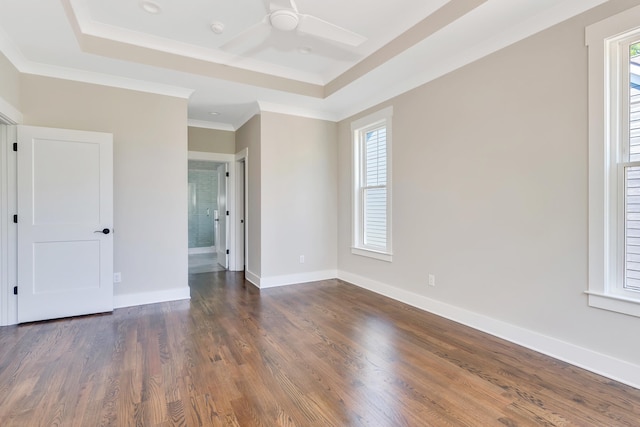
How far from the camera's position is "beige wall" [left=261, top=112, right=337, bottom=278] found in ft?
15.3

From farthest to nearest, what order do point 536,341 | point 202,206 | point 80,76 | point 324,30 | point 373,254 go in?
point 202,206 < point 373,254 < point 80,76 < point 536,341 < point 324,30

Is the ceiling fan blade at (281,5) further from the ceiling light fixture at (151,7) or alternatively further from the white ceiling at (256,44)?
the ceiling light fixture at (151,7)

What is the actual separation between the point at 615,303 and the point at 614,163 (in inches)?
37.9

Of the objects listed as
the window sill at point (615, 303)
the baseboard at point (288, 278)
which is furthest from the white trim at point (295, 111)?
the window sill at point (615, 303)

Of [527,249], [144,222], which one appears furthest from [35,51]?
[527,249]

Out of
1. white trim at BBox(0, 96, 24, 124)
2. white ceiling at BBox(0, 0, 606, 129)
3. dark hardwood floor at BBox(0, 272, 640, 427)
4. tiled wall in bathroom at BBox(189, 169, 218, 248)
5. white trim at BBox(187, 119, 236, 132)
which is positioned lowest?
dark hardwood floor at BBox(0, 272, 640, 427)

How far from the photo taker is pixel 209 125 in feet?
18.1

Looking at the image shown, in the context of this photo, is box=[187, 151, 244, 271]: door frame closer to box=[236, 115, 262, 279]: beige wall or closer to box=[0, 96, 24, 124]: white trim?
box=[236, 115, 262, 279]: beige wall

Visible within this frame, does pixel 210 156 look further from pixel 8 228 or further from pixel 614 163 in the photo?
pixel 614 163

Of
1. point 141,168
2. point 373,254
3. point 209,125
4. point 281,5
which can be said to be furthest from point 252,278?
point 281,5

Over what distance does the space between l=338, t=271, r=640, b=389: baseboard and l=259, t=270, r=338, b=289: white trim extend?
1.37 m

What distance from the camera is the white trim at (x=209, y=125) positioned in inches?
213

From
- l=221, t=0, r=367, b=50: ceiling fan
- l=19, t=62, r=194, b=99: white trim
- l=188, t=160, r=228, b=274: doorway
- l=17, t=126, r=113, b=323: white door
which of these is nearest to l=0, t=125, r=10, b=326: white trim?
l=17, t=126, r=113, b=323: white door

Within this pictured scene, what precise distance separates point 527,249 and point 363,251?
7.52 feet
